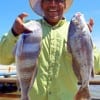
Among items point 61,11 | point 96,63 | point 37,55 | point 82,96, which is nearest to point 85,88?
point 82,96

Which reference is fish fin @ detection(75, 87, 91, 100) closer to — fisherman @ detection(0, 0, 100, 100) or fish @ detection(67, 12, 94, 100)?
fish @ detection(67, 12, 94, 100)

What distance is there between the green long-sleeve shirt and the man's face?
0.76 feet

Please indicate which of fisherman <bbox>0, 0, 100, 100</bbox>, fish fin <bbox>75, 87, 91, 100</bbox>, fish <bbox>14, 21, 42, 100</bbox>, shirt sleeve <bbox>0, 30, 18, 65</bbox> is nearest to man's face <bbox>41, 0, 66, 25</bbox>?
fisherman <bbox>0, 0, 100, 100</bbox>

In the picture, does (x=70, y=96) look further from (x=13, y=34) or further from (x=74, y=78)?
(x=13, y=34)

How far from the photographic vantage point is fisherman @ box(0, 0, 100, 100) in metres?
3.73

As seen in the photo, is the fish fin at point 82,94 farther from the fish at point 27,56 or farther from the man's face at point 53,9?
the man's face at point 53,9

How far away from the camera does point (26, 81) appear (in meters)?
3.56

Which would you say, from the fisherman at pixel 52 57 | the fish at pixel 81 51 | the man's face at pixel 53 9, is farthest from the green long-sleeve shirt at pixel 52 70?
the man's face at pixel 53 9

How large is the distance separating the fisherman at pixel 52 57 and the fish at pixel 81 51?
10 centimetres

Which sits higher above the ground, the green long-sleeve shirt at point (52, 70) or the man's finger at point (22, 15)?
the man's finger at point (22, 15)

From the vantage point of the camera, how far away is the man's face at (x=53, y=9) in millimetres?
3799

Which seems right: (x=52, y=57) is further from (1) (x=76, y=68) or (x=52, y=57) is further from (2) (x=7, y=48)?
(2) (x=7, y=48)

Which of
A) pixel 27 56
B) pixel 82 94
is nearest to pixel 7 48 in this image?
pixel 27 56

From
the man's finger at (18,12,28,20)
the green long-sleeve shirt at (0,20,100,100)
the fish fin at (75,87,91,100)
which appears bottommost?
the fish fin at (75,87,91,100)
